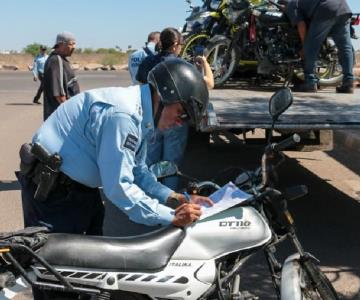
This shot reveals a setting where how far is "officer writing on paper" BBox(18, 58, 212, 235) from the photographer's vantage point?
2.92 metres

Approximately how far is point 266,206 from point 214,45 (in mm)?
5760

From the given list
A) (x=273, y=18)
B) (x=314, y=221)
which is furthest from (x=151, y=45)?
Result: (x=314, y=221)

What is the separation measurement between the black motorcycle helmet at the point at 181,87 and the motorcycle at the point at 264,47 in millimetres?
5568

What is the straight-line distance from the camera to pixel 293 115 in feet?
17.0

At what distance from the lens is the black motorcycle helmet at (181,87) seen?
9.77 ft

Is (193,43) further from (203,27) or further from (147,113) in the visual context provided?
(147,113)

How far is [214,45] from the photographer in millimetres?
8641

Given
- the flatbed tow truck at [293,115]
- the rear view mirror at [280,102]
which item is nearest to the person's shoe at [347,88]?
the flatbed tow truck at [293,115]

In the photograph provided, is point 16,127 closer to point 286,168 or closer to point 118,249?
point 286,168

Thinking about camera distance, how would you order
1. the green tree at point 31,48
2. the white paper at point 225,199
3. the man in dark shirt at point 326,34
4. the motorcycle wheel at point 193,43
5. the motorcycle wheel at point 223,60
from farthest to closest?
the green tree at point 31,48
the motorcycle wheel at point 193,43
the motorcycle wheel at point 223,60
the man in dark shirt at point 326,34
the white paper at point 225,199

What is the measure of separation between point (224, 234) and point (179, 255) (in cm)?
23

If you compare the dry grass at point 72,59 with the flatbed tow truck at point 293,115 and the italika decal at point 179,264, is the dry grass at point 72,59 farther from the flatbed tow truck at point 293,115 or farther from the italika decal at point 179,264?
the italika decal at point 179,264

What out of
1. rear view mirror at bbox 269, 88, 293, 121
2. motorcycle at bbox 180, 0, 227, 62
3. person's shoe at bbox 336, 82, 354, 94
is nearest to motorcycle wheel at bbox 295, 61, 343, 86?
person's shoe at bbox 336, 82, 354, 94

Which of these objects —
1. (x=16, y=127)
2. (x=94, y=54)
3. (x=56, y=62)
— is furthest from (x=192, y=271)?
(x=94, y=54)
